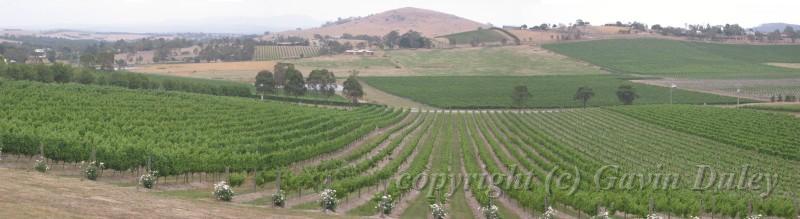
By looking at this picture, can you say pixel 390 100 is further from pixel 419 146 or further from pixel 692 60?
pixel 692 60

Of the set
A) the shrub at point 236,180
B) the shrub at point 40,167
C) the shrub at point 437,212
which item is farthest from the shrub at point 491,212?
the shrub at point 40,167

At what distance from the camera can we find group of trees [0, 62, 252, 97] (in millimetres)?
94500

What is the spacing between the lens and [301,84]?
377ft

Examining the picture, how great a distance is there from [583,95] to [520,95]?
10.4m

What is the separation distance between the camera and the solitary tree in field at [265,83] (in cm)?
11519

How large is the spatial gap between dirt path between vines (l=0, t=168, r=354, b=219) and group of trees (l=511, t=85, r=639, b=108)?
87.7 meters

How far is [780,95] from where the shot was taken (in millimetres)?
115750

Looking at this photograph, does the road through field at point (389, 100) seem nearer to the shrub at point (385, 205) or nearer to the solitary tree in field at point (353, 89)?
the solitary tree in field at point (353, 89)

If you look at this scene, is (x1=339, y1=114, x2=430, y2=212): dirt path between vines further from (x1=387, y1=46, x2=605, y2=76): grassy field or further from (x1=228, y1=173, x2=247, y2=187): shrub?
(x1=387, y1=46, x2=605, y2=76): grassy field

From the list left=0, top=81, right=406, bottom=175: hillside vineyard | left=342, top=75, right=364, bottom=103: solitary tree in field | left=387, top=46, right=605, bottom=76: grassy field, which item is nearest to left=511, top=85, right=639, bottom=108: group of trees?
left=342, top=75, right=364, bottom=103: solitary tree in field

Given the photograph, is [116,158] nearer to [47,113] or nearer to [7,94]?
[47,113]

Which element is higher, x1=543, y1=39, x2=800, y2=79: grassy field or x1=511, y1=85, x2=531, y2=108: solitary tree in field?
x1=543, y1=39, x2=800, y2=79: grassy field

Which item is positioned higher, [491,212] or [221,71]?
[491,212]

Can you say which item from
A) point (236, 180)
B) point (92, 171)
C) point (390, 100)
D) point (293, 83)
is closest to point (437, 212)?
point (236, 180)
